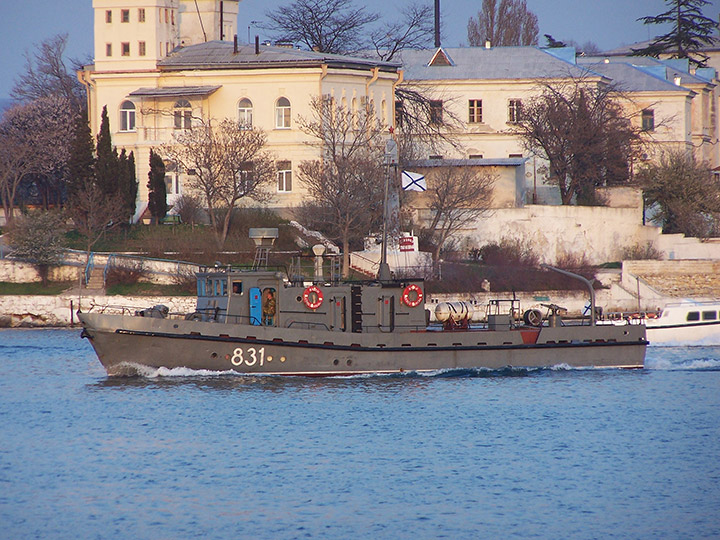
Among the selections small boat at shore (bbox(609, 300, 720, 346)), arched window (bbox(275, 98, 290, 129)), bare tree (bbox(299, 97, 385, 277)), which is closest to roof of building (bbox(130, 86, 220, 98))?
arched window (bbox(275, 98, 290, 129))

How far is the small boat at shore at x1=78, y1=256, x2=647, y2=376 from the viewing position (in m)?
27.7

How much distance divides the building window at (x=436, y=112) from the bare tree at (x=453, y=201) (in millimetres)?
10260

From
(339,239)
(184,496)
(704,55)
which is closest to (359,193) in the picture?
(339,239)

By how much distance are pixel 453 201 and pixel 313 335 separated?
22.9 m

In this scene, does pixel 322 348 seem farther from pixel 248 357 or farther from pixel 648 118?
pixel 648 118

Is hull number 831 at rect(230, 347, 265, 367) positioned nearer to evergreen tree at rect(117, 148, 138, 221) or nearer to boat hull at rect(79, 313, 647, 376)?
boat hull at rect(79, 313, 647, 376)

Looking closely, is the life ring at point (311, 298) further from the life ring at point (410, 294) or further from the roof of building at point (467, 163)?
the roof of building at point (467, 163)

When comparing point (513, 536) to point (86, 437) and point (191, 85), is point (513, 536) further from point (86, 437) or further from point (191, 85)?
point (191, 85)

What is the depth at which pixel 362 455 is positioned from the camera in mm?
22281

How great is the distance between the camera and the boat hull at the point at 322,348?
1088 inches

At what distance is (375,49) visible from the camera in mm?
66938

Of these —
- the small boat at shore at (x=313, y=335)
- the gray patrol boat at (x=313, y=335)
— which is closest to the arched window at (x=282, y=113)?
the small boat at shore at (x=313, y=335)

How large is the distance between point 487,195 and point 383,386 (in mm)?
24820

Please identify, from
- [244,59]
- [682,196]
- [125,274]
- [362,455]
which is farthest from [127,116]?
[362,455]
